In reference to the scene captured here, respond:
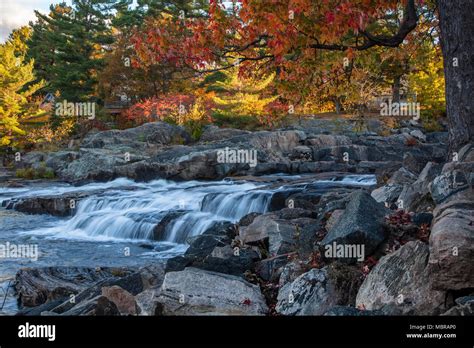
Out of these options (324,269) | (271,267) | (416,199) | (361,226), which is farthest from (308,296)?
(416,199)

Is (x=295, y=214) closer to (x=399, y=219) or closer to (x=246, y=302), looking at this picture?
(x=399, y=219)

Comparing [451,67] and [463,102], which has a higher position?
[451,67]

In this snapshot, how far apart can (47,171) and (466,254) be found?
84.4ft

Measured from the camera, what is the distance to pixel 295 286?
6.35 m

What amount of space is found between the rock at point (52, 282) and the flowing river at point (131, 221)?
44 cm

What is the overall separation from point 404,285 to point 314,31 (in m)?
5.07

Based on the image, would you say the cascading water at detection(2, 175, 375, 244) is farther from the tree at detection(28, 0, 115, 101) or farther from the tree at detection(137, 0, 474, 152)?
the tree at detection(28, 0, 115, 101)

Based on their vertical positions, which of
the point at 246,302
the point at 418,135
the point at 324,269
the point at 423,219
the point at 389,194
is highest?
the point at 418,135

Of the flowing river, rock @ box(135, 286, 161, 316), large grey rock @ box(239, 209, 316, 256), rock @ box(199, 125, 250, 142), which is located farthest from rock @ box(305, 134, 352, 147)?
rock @ box(135, 286, 161, 316)

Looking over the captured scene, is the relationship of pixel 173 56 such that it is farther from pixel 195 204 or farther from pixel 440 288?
pixel 195 204

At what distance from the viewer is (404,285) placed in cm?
541

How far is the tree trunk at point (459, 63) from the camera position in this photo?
8.27 meters
